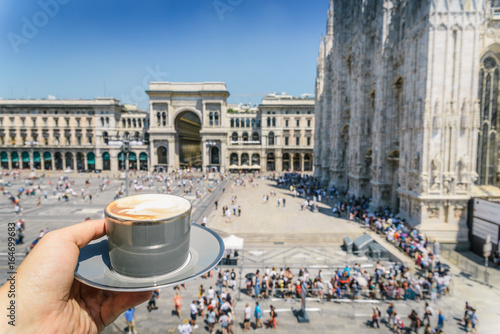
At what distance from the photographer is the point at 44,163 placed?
73.8 metres

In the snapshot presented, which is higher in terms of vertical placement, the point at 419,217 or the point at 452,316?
the point at 419,217

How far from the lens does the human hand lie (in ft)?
6.88

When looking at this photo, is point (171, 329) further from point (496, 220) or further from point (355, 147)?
point (355, 147)

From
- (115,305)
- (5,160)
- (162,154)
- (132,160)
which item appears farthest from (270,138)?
(115,305)

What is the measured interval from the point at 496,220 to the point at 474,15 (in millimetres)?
14220

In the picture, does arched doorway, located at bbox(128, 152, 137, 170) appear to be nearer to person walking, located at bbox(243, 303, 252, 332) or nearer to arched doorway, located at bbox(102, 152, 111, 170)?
arched doorway, located at bbox(102, 152, 111, 170)

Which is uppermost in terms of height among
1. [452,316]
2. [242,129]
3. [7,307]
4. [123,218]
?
[242,129]

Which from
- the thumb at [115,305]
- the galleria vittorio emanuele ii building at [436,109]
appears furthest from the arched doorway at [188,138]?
the thumb at [115,305]

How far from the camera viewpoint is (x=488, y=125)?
22.3 m

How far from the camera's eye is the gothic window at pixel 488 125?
22.1 metres

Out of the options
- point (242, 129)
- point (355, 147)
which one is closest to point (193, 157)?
point (242, 129)

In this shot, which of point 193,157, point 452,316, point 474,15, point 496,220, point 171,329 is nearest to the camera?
point 171,329

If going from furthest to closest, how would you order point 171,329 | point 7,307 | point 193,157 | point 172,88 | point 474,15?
1. point 193,157
2. point 172,88
3. point 474,15
4. point 171,329
5. point 7,307

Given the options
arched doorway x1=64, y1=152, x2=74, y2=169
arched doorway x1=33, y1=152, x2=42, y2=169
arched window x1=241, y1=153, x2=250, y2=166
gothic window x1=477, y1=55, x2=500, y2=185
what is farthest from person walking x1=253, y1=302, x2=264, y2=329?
arched doorway x1=33, y1=152, x2=42, y2=169
